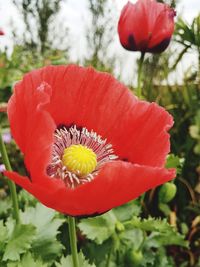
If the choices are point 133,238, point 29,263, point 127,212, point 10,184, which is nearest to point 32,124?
point 10,184

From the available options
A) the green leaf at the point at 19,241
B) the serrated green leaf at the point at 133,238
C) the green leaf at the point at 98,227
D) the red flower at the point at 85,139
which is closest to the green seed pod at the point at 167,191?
the serrated green leaf at the point at 133,238

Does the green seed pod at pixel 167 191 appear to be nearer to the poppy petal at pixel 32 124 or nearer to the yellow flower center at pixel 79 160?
the yellow flower center at pixel 79 160

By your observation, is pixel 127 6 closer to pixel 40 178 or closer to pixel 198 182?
pixel 40 178

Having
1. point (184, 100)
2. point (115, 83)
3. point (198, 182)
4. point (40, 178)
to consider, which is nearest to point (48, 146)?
point (40, 178)

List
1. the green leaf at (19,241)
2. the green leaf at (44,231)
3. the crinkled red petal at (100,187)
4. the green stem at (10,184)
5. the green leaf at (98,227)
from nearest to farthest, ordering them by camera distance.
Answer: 1. the crinkled red petal at (100,187)
2. the green stem at (10,184)
3. the green leaf at (19,241)
4. the green leaf at (44,231)
5. the green leaf at (98,227)

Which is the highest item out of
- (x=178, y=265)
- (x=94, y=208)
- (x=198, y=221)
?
(x=94, y=208)
